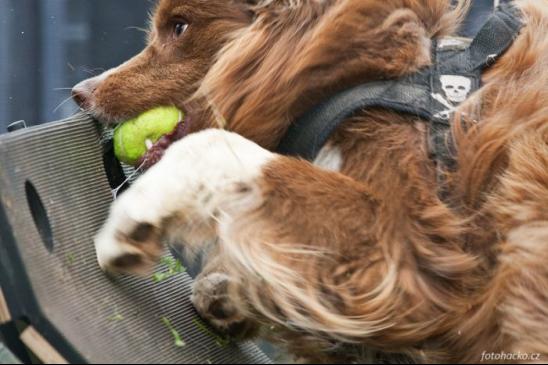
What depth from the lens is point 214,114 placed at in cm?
290

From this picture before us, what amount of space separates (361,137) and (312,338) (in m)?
0.61

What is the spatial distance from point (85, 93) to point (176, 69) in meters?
0.33

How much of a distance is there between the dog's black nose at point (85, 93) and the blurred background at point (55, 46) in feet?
2.91

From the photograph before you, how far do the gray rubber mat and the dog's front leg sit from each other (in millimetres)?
120

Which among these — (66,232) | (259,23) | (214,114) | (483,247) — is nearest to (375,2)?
(259,23)

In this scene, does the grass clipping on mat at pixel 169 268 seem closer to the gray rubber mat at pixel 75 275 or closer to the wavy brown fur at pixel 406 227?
the gray rubber mat at pixel 75 275

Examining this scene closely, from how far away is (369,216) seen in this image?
2.46 metres

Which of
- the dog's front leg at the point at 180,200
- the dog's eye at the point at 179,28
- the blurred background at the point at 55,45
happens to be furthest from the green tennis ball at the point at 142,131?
the blurred background at the point at 55,45

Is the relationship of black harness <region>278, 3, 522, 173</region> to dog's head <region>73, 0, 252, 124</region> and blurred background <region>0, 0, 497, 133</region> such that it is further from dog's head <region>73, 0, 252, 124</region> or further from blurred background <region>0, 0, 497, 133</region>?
blurred background <region>0, 0, 497, 133</region>

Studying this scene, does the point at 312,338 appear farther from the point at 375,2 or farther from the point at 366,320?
the point at 375,2

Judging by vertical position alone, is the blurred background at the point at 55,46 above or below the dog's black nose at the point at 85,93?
below

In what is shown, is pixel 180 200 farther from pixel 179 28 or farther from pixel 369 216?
pixel 179 28

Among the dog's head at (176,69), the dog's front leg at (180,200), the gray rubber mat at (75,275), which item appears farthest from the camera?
the dog's head at (176,69)

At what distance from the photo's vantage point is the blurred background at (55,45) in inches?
156
